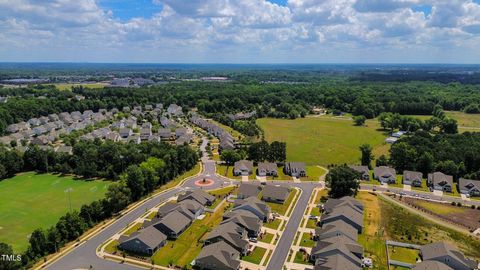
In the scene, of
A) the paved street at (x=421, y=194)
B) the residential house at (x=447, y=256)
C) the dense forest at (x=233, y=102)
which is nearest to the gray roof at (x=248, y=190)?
the paved street at (x=421, y=194)

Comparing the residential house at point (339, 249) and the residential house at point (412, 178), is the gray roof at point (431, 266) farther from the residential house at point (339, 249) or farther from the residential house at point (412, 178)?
the residential house at point (412, 178)

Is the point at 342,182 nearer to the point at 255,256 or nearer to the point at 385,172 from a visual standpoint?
the point at 385,172

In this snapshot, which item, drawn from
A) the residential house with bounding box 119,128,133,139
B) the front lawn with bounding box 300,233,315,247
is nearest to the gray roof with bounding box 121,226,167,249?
the front lawn with bounding box 300,233,315,247

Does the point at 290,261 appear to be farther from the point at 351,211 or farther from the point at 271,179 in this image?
the point at 271,179

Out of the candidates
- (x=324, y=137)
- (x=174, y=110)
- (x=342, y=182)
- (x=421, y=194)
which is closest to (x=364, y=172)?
(x=421, y=194)

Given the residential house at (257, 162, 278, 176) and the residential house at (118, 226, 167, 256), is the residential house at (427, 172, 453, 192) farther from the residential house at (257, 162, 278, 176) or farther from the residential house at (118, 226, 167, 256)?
the residential house at (118, 226, 167, 256)

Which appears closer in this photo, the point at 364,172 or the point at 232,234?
the point at 232,234

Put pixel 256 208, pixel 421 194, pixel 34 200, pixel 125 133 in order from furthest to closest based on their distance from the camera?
pixel 125 133 → pixel 421 194 → pixel 34 200 → pixel 256 208

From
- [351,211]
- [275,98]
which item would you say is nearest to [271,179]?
[351,211]
